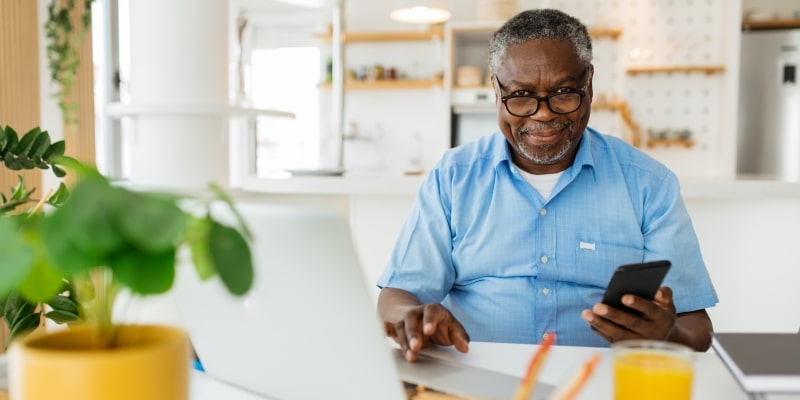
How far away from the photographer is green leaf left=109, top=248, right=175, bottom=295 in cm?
39

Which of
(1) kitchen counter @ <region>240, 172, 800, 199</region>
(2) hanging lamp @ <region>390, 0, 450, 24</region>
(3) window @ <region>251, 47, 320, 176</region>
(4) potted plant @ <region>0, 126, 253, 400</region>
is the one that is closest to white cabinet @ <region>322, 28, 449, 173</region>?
(3) window @ <region>251, 47, 320, 176</region>

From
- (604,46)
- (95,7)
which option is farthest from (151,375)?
(604,46)

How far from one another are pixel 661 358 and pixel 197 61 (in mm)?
1594

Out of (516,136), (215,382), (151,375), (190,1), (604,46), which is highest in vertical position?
(604,46)

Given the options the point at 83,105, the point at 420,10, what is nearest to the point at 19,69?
the point at 83,105

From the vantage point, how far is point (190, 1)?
190cm

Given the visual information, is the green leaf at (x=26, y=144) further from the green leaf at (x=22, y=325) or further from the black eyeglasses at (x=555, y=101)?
the black eyeglasses at (x=555, y=101)

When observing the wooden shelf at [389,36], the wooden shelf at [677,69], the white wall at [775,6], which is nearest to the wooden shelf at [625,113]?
the wooden shelf at [677,69]

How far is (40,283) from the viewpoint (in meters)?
0.41

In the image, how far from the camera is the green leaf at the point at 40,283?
1.32 ft

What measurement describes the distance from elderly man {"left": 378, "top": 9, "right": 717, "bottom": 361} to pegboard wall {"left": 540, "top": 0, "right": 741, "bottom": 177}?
11.4 feet

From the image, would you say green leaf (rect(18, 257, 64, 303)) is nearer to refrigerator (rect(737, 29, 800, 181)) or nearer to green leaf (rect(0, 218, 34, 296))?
green leaf (rect(0, 218, 34, 296))

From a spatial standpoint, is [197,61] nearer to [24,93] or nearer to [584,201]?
[584,201]

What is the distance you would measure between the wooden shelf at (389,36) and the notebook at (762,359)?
4.56 m
